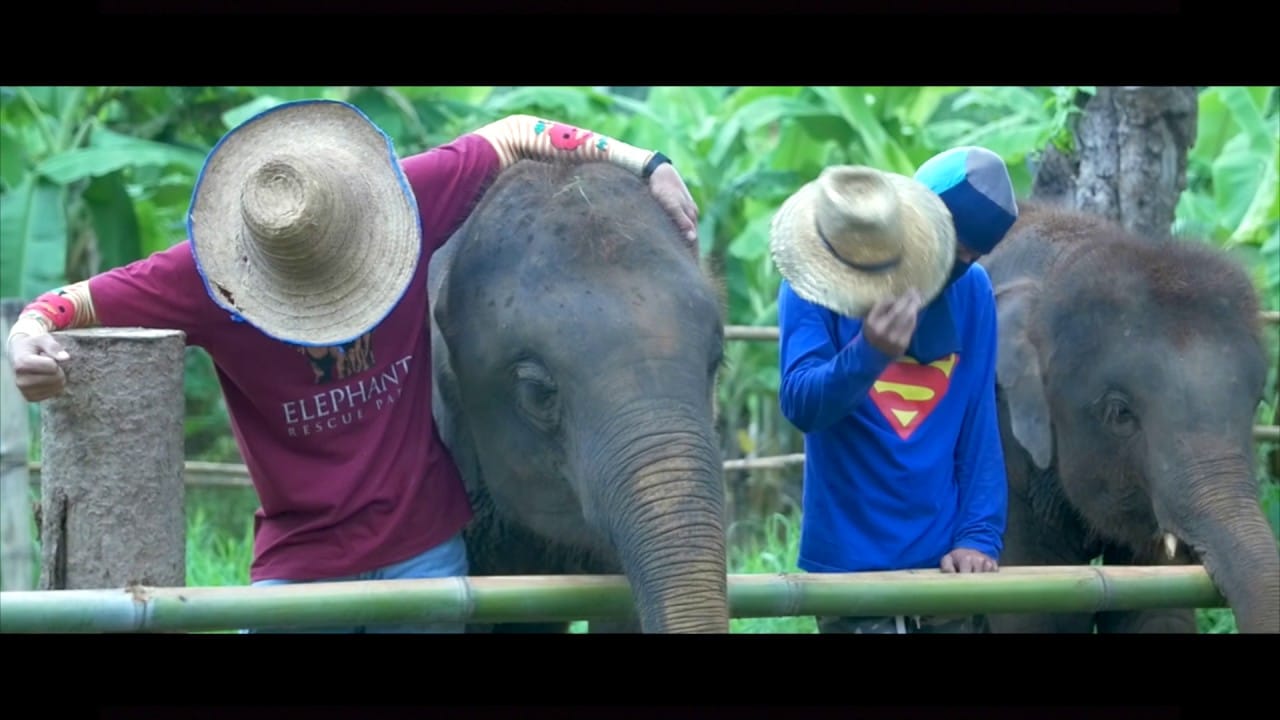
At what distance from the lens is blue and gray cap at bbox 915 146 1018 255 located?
3.72m

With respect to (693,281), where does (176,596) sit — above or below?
below

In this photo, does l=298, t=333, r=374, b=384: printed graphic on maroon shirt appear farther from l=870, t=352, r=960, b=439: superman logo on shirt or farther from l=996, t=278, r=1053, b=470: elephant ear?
l=996, t=278, r=1053, b=470: elephant ear

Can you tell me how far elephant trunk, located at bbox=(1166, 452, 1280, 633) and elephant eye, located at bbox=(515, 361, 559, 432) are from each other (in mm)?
1637

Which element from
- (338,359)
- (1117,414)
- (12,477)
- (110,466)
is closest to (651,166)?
(338,359)

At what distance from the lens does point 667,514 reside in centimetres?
326

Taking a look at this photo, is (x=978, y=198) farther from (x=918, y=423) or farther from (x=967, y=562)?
(x=967, y=562)

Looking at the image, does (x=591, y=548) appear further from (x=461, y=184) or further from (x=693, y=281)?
(x=461, y=184)

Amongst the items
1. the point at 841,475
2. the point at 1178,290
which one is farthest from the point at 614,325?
the point at 1178,290

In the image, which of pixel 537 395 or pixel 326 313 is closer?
pixel 326 313

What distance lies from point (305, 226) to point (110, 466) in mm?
601

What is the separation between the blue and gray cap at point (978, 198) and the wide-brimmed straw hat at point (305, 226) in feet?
4.03

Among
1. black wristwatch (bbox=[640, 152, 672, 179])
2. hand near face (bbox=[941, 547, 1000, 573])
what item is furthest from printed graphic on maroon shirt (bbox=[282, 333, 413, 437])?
hand near face (bbox=[941, 547, 1000, 573])
